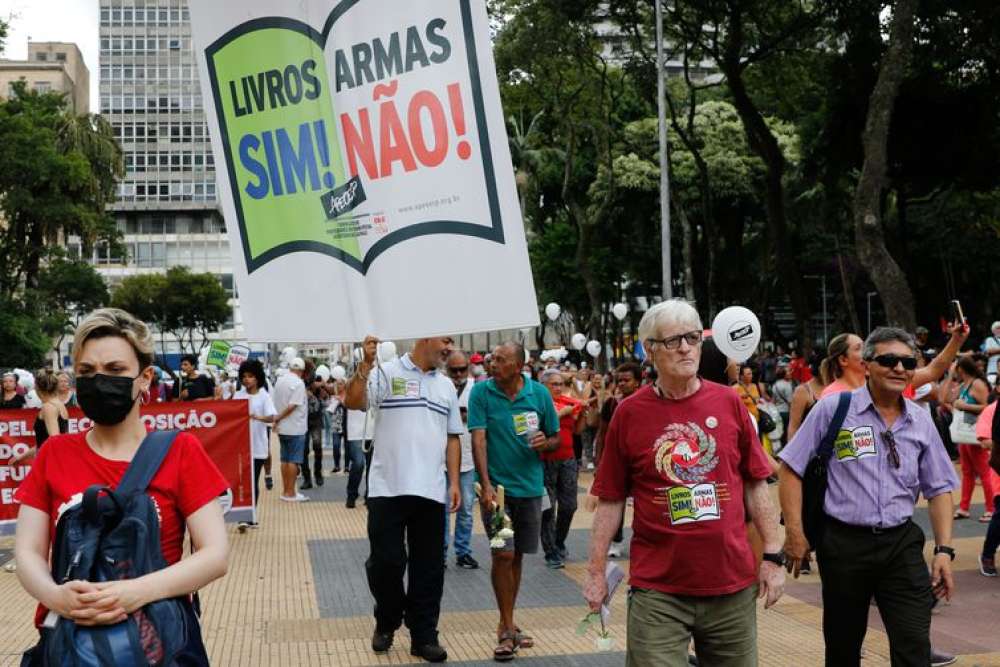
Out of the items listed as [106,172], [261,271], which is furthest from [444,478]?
[106,172]

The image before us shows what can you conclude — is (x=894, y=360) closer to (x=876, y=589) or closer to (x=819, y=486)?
(x=819, y=486)

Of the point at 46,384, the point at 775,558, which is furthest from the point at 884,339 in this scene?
the point at 46,384

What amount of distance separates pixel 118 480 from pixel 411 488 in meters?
3.77

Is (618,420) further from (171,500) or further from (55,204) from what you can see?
(55,204)

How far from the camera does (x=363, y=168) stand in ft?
18.3

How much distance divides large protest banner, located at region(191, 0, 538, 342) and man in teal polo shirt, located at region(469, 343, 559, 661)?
2.15 meters

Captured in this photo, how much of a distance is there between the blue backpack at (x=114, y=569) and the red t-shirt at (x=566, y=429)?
7416 millimetres

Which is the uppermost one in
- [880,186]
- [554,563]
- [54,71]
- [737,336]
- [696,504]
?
[54,71]

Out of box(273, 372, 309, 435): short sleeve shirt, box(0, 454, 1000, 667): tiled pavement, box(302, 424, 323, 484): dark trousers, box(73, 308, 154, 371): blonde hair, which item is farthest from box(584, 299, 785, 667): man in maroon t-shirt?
box(302, 424, 323, 484): dark trousers

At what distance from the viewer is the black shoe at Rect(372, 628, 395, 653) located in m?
7.16

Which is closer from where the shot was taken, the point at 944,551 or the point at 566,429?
the point at 944,551

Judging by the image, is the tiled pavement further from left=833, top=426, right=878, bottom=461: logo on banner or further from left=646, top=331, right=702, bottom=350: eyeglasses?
left=646, top=331, right=702, bottom=350: eyeglasses

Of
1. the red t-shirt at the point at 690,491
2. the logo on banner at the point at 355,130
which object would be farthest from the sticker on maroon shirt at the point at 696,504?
the logo on banner at the point at 355,130

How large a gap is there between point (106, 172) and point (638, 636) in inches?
1708
